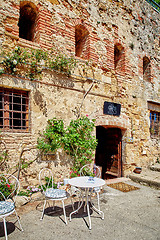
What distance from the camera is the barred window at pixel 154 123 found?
24.8 feet

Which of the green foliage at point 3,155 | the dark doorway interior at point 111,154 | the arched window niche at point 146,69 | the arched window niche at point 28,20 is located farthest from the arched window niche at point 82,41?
the green foliage at point 3,155

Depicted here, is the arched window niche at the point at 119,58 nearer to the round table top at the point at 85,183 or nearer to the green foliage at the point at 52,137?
the green foliage at the point at 52,137

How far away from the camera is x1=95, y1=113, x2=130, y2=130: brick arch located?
5.63m

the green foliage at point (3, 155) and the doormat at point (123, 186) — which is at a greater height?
the green foliage at point (3, 155)

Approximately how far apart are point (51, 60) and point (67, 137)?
2.07 meters

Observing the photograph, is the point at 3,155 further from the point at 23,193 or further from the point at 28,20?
the point at 28,20

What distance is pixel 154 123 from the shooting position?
303 inches

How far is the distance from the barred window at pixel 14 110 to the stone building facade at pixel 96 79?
0.02 m

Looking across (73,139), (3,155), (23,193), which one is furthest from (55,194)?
(73,139)

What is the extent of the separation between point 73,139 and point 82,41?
128 inches

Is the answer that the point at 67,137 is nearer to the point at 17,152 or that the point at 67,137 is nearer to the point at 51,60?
the point at 17,152

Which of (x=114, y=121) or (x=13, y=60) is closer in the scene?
(x=13, y=60)

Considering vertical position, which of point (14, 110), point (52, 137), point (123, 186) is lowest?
point (123, 186)

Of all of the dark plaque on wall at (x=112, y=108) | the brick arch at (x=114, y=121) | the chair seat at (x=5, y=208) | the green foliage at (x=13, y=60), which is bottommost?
the chair seat at (x=5, y=208)
